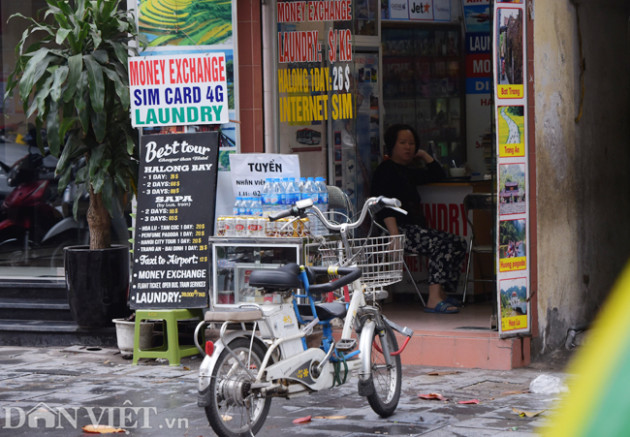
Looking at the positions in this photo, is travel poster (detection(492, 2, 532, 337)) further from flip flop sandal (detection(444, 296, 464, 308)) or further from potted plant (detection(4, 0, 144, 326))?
potted plant (detection(4, 0, 144, 326))

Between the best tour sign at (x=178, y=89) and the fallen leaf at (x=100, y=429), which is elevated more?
the best tour sign at (x=178, y=89)

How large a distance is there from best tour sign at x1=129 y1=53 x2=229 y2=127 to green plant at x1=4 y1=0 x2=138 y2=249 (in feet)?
0.68

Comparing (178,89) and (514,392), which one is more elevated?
(178,89)

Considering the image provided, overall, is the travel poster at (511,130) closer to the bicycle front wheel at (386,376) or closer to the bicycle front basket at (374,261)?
the bicycle front basket at (374,261)

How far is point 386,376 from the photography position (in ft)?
19.8

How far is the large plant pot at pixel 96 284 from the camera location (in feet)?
27.5

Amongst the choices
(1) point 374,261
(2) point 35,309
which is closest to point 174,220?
(2) point 35,309

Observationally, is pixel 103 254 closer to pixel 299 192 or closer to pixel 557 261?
pixel 299 192

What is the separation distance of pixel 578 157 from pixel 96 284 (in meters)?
4.21

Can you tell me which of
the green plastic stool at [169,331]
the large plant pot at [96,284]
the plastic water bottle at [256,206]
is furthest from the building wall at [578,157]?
the large plant pot at [96,284]

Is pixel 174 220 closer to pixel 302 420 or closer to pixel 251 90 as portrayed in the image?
pixel 251 90

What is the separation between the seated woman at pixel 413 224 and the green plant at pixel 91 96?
230 cm

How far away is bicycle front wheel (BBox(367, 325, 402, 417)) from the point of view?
5.93m

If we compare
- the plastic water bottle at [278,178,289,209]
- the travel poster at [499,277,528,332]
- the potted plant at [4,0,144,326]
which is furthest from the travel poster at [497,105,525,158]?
the potted plant at [4,0,144,326]
